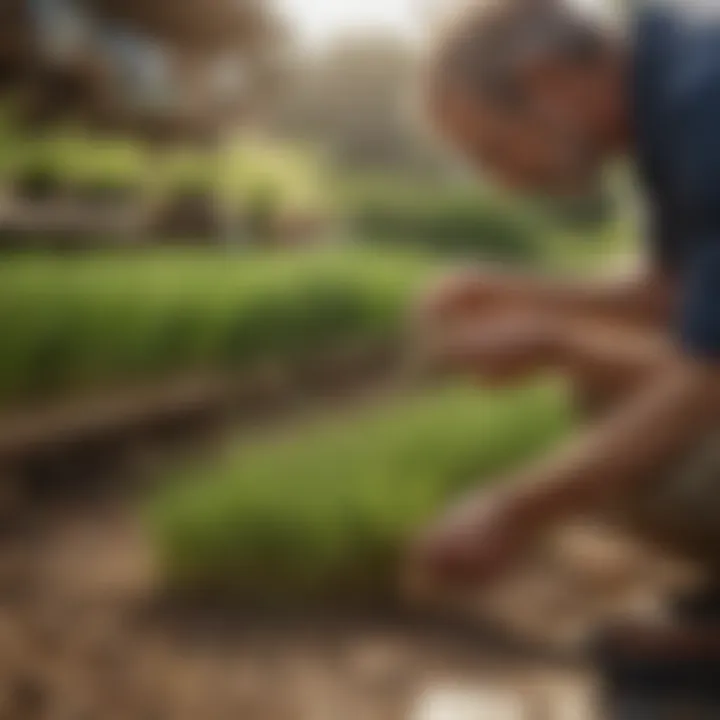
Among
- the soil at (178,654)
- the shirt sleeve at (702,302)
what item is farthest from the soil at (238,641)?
the shirt sleeve at (702,302)

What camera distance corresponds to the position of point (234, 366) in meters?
0.70

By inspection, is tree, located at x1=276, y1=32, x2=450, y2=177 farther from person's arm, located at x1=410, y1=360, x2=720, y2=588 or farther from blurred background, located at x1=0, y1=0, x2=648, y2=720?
person's arm, located at x1=410, y1=360, x2=720, y2=588

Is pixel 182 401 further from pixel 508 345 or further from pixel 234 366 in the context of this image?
pixel 508 345

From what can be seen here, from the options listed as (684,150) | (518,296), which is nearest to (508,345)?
(518,296)

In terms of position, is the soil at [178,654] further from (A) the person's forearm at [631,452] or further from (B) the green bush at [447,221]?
(B) the green bush at [447,221]

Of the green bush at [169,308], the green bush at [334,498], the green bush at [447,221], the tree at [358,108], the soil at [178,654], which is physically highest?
the tree at [358,108]

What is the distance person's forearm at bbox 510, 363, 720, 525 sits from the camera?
2.08 ft

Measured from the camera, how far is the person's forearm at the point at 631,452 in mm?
633

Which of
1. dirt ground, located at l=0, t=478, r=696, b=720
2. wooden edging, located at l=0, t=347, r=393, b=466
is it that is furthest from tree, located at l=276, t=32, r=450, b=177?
dirt ground, located at l=0, t=478, r=696, b=720

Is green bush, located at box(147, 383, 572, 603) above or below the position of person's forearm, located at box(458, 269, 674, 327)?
below

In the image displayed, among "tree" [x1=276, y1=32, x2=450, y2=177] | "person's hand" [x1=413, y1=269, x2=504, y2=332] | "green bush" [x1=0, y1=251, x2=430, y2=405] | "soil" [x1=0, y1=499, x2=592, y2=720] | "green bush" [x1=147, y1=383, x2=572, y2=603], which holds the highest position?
"tree" [x1=276, y1=32, x2=450, y2=177]

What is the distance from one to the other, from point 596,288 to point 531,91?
0.35 ft

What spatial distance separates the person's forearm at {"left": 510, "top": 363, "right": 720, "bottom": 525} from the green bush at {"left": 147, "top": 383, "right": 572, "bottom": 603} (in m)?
0.02

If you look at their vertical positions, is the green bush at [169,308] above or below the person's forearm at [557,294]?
below
